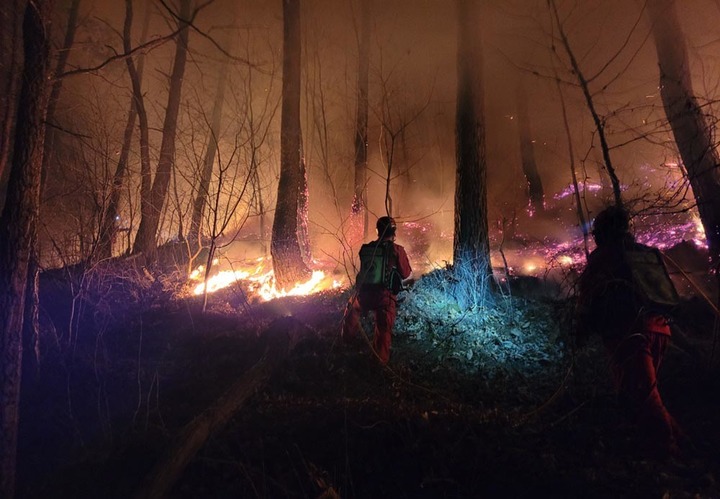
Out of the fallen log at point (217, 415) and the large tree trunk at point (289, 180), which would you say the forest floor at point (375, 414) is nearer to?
the fallen log at point (217, 415)

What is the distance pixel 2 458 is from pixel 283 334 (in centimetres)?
302

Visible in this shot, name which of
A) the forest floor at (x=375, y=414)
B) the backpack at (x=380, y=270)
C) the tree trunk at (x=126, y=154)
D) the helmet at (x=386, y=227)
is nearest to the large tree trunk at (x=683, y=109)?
the forest floor at (x=375, y=414)

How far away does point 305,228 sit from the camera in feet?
37.2

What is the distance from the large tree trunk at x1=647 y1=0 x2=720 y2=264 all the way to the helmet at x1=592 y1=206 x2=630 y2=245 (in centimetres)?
568

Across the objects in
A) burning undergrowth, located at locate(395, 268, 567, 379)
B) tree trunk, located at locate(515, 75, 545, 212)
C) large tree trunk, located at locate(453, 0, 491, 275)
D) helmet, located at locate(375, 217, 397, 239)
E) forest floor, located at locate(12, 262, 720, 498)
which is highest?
tree trunk, located at locate(515, 75, 545, 212)

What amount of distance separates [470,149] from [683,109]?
4.41 meters

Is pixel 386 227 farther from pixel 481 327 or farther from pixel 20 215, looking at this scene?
pixel 20 215

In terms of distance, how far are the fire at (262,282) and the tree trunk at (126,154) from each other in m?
2.45

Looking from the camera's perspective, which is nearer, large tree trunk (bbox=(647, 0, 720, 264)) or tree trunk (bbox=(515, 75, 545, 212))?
large tree trunk (bbox=(647, 0, 720, 264))

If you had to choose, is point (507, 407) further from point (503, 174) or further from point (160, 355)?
point (503, 174)

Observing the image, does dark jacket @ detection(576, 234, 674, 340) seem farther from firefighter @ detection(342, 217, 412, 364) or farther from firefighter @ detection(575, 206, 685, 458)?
firefighter @ detection(342, 217, 412, 364)

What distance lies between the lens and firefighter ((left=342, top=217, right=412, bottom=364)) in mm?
5598

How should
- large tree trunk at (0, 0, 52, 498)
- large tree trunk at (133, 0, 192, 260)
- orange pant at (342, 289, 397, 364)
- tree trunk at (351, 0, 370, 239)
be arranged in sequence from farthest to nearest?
tree trunk at (351, 0, 370, 239) < large tree trunk at (133, 0, 192, 260) < orange pant at (342, 289, 397, 364) < large tree trunk at (0, 0, 52, 498)

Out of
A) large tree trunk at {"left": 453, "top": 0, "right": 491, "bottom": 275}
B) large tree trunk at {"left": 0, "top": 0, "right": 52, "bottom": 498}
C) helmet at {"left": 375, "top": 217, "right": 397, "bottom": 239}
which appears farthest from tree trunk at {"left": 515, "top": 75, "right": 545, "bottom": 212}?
large tree trunk at {"left": 0, "top": 0, "right": 52, "bottom": 498}
